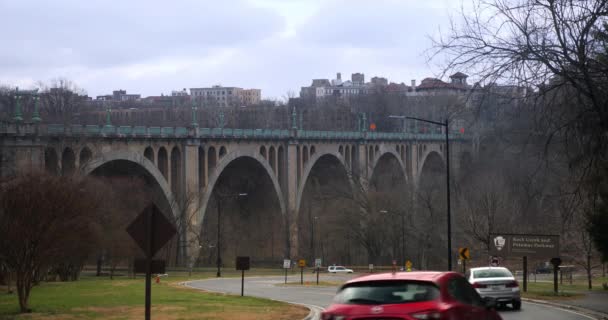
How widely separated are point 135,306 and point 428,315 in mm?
19723

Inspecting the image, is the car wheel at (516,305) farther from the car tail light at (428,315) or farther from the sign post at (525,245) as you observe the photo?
the car tail light at (428,315)

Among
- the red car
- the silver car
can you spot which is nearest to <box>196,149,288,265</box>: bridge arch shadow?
the silver car

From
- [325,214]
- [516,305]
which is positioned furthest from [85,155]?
[516,305]

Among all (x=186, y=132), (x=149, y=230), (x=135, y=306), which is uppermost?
(x=186, y=132)

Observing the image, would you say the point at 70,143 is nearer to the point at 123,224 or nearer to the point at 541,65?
the point at 123,224

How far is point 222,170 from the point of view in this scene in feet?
258

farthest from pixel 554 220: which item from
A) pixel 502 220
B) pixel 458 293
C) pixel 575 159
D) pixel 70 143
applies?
pixel 458 293

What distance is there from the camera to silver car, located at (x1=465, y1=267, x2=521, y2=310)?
25.9 metres

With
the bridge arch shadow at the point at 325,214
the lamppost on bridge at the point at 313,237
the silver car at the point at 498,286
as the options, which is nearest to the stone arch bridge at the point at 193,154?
the bridge arch shadow at the point at 325,214

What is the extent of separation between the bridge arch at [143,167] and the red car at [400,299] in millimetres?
49347

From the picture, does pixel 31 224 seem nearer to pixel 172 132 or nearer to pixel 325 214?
pixel 172 132

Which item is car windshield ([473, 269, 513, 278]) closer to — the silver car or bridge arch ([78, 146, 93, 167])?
the silver car

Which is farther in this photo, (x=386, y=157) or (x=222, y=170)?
(x=386, y=157)

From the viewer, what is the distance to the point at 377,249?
8119 cm
